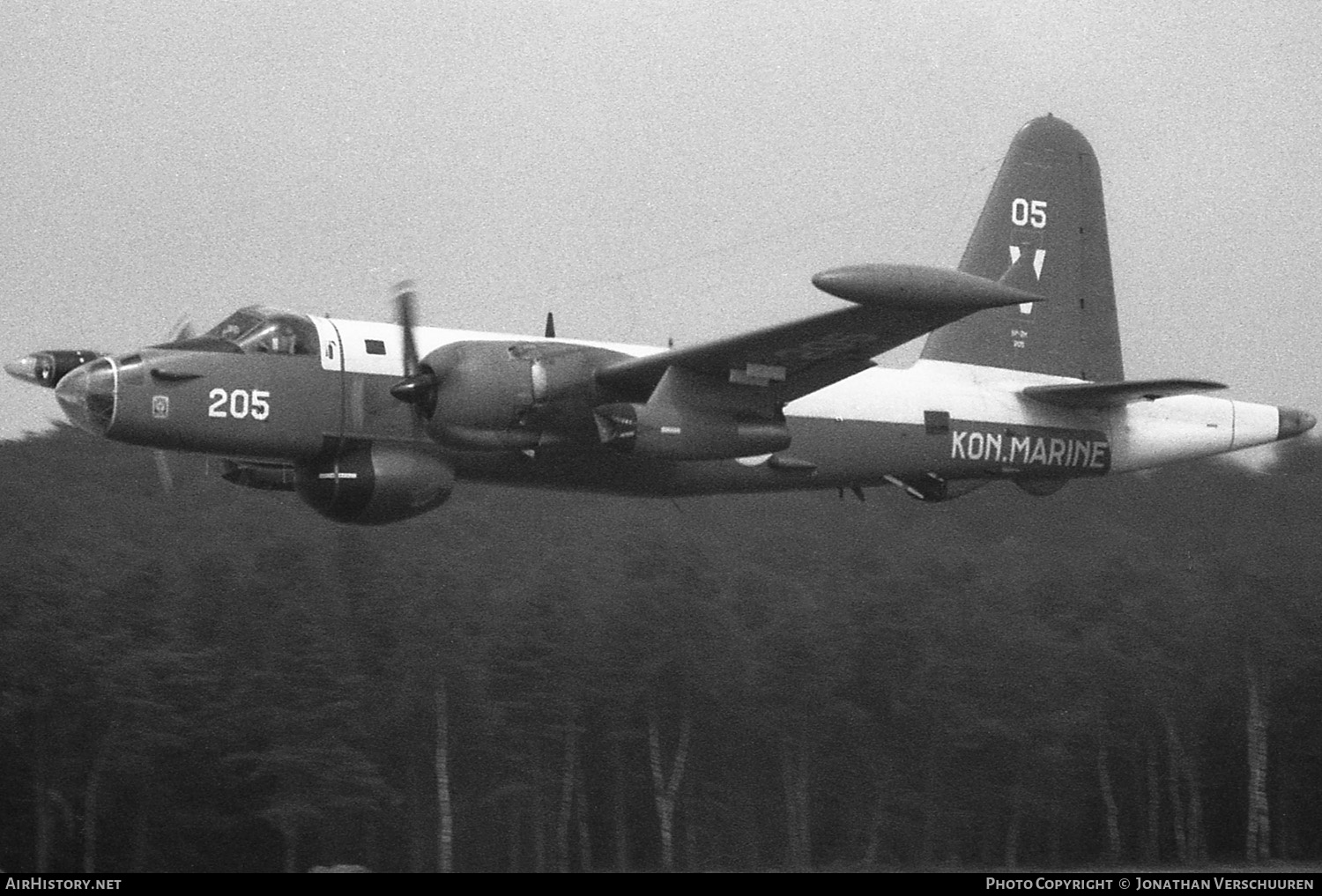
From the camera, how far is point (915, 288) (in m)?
18.0

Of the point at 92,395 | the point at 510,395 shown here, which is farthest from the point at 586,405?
the point at 92,395

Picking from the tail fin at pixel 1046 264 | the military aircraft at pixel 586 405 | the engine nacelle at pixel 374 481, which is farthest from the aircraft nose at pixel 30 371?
the tail fin at pixel 1046 264

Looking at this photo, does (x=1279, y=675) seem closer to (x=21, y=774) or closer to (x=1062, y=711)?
(x=1062, y=711)

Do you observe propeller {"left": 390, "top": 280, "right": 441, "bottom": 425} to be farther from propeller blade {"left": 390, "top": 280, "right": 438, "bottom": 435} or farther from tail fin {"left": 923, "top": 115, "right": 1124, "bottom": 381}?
tail fin {"left": 923, "top": 115, "right": 1124, "bottom": 381}

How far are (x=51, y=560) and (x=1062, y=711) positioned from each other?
78.2 feet

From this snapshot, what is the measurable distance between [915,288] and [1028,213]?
6.84 meters

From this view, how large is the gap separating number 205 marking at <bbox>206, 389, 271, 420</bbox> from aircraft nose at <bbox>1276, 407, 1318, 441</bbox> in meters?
12.5

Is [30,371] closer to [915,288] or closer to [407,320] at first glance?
[407,320]

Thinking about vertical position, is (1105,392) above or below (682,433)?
above

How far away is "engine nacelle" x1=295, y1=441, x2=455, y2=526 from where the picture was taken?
1936 centimetres

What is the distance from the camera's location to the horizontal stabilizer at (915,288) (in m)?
17.8

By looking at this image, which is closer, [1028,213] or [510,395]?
[510,395]

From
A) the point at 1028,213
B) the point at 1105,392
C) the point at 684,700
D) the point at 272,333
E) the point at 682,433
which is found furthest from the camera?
the point at 684,700

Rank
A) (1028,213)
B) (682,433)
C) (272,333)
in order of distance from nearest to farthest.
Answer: (272,333) < (682,433) < (1028,213)
